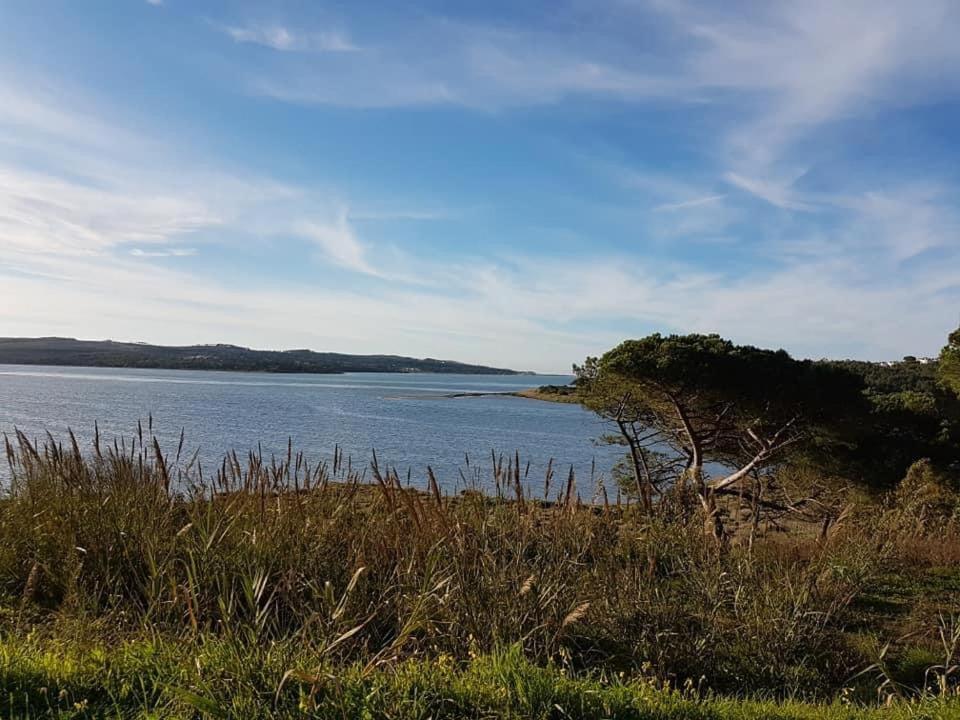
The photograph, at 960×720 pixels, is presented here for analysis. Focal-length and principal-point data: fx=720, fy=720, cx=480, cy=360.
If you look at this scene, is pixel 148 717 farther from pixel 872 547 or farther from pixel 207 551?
pixel 872 547

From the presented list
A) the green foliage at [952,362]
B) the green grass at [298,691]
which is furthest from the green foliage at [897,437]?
the green grass at [298,691]

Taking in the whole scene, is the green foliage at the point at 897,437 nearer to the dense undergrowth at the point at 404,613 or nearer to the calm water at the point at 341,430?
the calm water at the point at 341,430

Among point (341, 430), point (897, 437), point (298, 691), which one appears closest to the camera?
point (298, 691)

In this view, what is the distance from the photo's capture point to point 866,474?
13.7 m

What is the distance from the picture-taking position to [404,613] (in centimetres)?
472

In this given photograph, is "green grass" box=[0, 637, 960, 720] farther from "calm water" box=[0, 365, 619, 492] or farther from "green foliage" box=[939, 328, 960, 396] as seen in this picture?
"calm water" box=[0, 365, 619, 492]

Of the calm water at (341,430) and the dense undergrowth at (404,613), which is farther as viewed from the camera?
the calm water at (341,430)

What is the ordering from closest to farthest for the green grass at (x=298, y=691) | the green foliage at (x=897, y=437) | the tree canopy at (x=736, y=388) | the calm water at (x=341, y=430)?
the green grass at (x=298, y=691), the tree canopy at (x=736, y=388), the green foliage at (x=897, y=437), the calm water at (x=341, y=430)

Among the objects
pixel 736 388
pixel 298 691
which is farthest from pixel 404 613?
pixel 736 388

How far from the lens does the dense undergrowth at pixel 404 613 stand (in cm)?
339

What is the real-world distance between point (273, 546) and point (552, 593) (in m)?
2.02

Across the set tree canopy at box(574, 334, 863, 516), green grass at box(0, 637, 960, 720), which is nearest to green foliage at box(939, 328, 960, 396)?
tree canopy at box(574, 334, 863, 516)

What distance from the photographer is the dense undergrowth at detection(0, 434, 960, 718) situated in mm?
3387

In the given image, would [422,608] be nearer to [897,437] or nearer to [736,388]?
[736,388]
